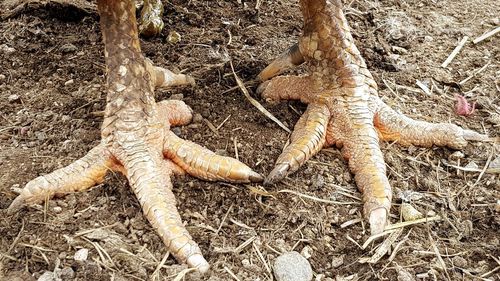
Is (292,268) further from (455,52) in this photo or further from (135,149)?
(455,52)

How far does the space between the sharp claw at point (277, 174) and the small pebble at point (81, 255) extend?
1.07 m

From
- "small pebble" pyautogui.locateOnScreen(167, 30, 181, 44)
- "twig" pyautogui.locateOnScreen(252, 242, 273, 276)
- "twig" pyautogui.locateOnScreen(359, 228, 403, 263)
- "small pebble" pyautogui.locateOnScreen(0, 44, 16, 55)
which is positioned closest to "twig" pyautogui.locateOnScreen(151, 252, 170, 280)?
"twig" pyautogui.locateOnScreen(252, 242, 273, 276)

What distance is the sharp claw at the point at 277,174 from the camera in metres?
3.86

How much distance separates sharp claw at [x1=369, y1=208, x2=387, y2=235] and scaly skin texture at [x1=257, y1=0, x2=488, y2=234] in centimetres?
29

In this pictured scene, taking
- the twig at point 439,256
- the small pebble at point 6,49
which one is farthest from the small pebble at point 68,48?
the twig at point 439,256

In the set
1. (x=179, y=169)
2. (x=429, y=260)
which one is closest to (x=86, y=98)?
(x=179, y=169)

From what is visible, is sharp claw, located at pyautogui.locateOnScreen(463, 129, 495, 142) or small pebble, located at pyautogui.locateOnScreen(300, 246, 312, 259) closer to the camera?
small pebble, located at pyautogui.locateOnScreen(300, 246, 312, 259)

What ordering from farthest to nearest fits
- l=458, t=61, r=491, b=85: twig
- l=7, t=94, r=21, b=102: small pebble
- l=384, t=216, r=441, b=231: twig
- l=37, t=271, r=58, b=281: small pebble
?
l=458, t=61, r=491, b=85: twig < l=7, t=94, r=21, b=102: small pebble < l=384, t=216, r=441, b=231: twig < l=37, t=271, r=58, b=281: small pebble

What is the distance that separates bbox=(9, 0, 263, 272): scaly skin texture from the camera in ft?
12.2

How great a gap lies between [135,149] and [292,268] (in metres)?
1.17

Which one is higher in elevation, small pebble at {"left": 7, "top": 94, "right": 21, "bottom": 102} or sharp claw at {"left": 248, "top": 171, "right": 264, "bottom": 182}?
sharp claw at {"left": 248, "top": 171, "right": 264, "bottom": 182}

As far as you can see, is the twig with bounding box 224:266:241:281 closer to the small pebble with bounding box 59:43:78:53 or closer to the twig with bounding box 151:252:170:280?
the twig with bounding box 151:252:170:280

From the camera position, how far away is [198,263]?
3.37 m

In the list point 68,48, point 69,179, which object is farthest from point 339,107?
point 68,48
